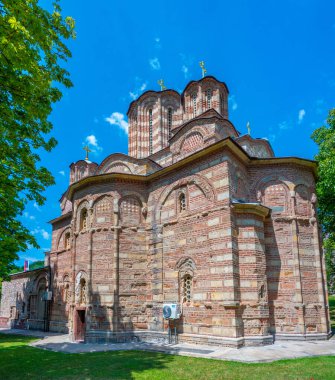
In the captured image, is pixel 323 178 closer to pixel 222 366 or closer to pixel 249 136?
pixel 249 136

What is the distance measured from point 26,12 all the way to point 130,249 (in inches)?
374

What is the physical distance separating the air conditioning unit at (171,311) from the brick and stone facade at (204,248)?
28 centimetres

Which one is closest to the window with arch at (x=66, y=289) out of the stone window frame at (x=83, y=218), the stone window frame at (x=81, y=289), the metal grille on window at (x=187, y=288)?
the stone window frame at (x=81, y=289)

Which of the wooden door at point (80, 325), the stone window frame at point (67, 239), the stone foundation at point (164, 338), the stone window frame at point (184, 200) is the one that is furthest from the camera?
the stone window frame at point (67, 239)

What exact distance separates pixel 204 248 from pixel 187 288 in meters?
1.66

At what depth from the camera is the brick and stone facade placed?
35.8 feet

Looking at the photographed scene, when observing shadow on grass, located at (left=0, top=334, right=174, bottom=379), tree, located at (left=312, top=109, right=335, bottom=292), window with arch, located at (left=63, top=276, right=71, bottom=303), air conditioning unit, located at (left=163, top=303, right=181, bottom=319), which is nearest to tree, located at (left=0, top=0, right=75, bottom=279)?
shadow on grass, located at (left=0, top=334, right=174, bottom=379)

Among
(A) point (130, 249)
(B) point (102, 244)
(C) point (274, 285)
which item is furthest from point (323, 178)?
(B) point (102, 244)

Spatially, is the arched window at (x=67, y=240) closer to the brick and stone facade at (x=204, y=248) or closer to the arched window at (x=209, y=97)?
the brick and stone facade at (x=204, y=248)

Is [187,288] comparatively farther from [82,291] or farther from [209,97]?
[209,97]

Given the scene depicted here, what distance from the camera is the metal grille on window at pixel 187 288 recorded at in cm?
1191

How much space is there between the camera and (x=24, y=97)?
21.7 ft

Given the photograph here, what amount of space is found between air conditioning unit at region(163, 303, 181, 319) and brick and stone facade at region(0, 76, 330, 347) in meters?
0.28

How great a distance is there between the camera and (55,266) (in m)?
19.7
